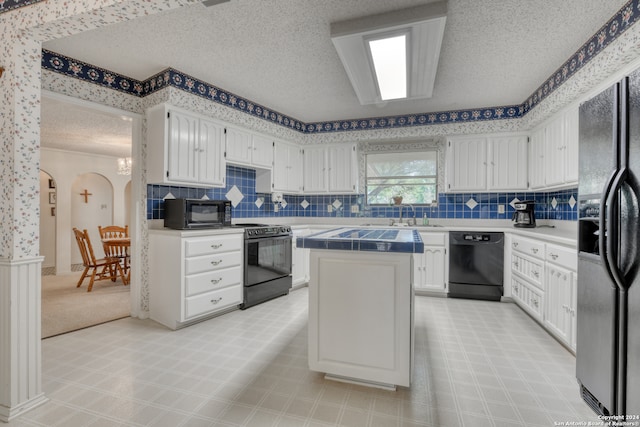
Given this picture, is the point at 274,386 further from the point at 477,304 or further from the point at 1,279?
the point at 477,304

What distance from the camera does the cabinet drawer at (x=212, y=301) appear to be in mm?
3016

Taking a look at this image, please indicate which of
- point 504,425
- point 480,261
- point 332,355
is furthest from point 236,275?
point 480,261

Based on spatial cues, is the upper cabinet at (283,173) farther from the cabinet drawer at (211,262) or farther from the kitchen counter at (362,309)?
the kitchen counter at (362,309)

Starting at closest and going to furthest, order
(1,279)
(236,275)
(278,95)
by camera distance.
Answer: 1. (1,279)
2. (236,275)
3. (278,95)

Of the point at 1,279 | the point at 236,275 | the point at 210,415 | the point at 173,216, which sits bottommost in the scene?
the point at 210,415

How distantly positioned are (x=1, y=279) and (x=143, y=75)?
2335mm

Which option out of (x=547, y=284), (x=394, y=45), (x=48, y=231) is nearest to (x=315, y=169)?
(x=394, y=45)

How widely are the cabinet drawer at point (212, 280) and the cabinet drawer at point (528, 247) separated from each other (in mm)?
3049

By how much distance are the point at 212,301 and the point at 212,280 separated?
21cm

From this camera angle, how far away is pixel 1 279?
1.74 meters

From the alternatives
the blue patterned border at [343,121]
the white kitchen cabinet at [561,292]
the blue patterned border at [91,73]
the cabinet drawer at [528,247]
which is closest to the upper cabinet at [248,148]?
the blue patterned border at [343,121]

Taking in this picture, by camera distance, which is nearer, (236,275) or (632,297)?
(632,297)

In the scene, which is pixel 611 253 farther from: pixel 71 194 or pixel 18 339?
pixel 71 194

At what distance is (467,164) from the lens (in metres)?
4.32
